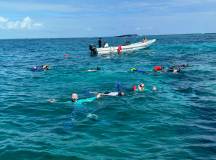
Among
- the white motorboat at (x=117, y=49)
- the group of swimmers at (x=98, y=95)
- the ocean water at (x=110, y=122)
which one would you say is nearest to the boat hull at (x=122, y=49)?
the white motorboat at (x=117, y=49)

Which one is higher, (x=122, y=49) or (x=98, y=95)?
(x=122, y=49)

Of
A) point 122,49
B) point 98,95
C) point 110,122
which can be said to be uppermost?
Answer: point 122,49

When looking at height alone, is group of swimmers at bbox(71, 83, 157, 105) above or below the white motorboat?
below

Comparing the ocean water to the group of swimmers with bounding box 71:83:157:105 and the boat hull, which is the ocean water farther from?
the boat hull

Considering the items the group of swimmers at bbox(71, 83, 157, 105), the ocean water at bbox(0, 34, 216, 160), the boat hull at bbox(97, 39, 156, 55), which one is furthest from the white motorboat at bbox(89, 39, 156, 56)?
the group of swimmers at bbox(71, 83, 157, 105)

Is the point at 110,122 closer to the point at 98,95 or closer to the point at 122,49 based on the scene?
the point at 98,95

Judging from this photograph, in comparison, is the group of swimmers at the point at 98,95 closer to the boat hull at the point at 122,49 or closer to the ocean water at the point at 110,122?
the ocean water at the point at 110,122

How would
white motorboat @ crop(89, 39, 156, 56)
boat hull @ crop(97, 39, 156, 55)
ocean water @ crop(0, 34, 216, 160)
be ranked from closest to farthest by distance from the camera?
ocean water @ crop(0, 34, 216, 160) < white motorboat @ crop(89, 39, 156, 56) < boat hull @ crop(97, 39, 156, 55)

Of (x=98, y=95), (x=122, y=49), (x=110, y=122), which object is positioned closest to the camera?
(x=110, y=122)

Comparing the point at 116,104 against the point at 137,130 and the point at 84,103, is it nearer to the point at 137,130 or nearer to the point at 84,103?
the point at 84,103

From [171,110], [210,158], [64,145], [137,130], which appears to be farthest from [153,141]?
[171,110]

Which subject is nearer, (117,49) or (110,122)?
(110,122)

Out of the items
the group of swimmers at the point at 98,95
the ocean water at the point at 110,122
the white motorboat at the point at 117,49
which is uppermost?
the white motorboat at the point at 117,49

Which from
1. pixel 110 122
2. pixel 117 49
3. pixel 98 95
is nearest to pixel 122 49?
pixel 117 49
